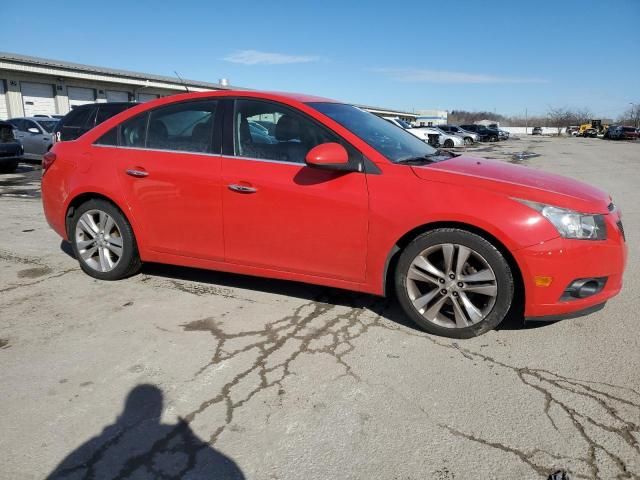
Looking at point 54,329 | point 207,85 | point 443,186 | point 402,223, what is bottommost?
point 54,329

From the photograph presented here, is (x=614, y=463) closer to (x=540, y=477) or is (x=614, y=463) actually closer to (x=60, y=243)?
(x=540, y=477)

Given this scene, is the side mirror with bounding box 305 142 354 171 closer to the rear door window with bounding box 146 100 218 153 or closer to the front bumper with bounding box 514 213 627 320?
the rear door window with bounding box 146 100 218 153

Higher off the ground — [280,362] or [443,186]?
[443,186]

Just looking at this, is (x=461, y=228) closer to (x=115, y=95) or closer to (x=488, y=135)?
(x=115, y=95)

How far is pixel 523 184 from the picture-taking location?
3.16 m

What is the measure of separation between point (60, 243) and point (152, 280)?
81.3 inches

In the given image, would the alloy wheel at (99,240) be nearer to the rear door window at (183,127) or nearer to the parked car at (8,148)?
the rear door window at (183,127)

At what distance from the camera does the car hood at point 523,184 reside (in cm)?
304

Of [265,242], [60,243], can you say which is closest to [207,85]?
[60,243]

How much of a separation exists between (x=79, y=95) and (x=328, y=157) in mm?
28993

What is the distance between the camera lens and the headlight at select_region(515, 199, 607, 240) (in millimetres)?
2963

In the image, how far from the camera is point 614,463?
6.88 ft

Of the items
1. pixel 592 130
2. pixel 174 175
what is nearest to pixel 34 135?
pixel 174 175

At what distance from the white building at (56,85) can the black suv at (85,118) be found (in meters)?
8.95
